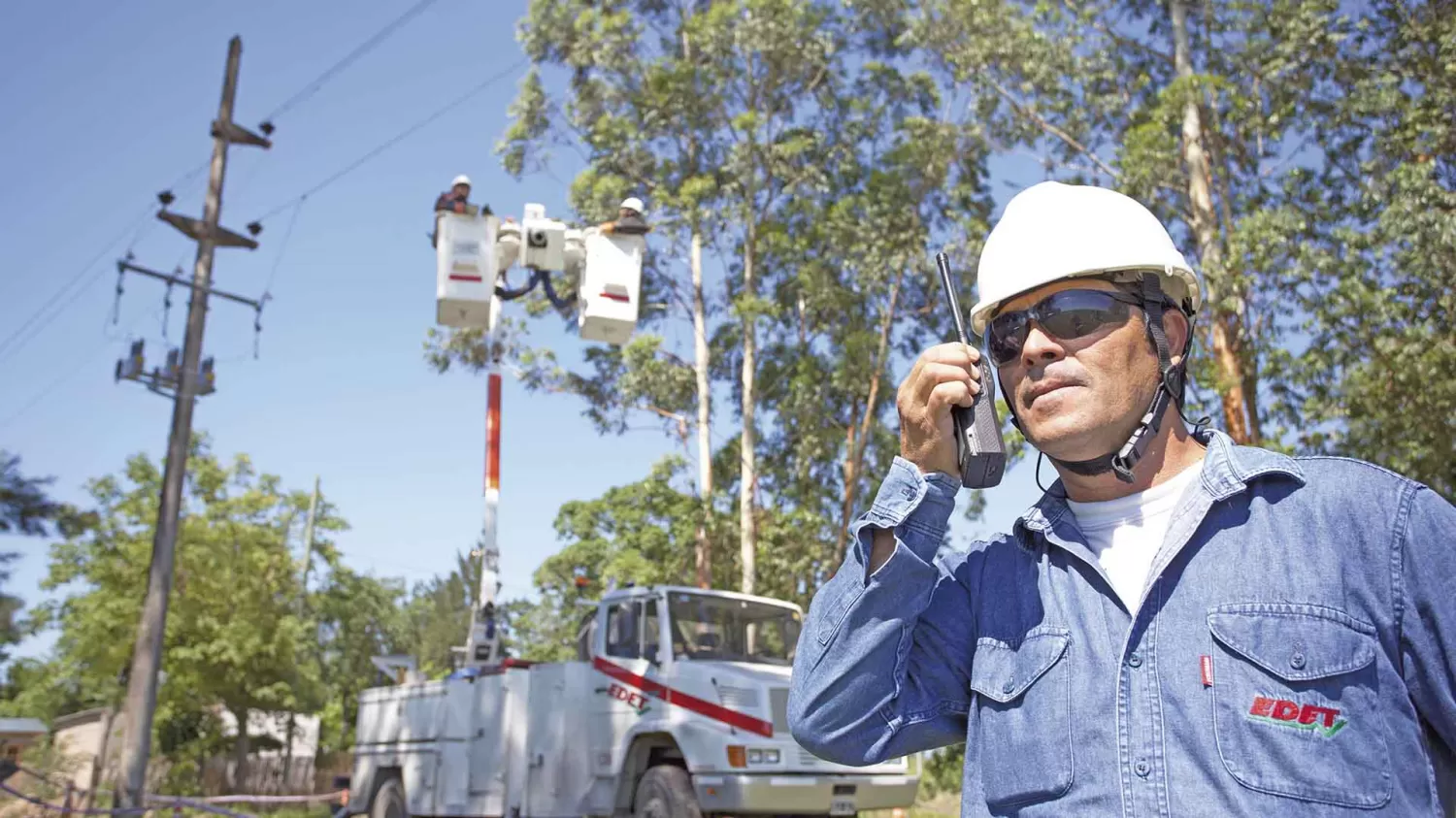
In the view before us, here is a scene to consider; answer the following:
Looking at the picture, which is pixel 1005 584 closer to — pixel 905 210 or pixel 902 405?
pixel 902 405

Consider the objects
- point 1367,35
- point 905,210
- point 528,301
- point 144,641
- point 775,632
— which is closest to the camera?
point 775,632

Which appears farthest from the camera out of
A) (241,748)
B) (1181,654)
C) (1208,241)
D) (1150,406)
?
(241,748)

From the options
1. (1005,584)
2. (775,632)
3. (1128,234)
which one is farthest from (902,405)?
(775,632)

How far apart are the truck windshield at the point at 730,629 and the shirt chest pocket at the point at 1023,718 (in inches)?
319

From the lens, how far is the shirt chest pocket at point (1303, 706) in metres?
1.58

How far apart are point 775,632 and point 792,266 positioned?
1246cm

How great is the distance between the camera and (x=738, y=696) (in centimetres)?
929

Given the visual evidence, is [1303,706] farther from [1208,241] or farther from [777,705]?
[1208,241]

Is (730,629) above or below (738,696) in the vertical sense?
above

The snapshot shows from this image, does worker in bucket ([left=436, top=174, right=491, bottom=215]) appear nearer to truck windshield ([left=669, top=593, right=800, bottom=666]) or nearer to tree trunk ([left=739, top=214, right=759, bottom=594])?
truck windshield ([left=669, top=593, right=800, bottom=666])

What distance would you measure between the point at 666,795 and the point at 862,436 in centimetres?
1228

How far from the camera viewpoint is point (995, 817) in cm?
186

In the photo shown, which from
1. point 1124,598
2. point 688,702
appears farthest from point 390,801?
point 1124,598

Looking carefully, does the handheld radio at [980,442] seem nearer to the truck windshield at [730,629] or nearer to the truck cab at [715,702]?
the truck cab at [715,702]
